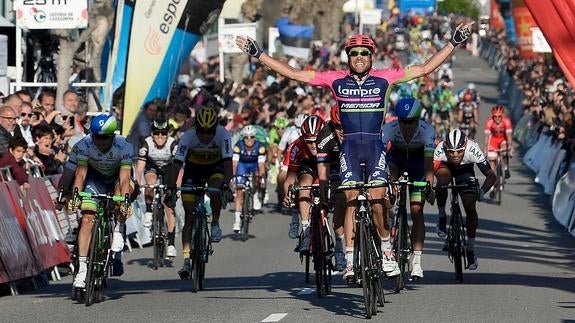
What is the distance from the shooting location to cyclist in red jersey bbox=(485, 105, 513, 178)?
3155cm

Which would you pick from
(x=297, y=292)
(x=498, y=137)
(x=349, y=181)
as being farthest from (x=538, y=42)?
(x=349, y=181)

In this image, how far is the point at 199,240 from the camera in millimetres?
16266

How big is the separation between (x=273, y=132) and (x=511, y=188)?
5891mm

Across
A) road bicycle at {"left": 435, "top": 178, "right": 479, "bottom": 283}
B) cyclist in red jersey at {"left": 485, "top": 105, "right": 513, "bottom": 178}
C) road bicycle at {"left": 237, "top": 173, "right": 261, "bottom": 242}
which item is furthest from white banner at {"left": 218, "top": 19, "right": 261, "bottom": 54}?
road bicycle at {"left": 435, "top": 178, "right": 479, "bottom": 283}

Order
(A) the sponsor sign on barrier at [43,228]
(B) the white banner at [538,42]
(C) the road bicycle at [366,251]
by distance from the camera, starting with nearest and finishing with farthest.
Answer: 1. (C) the road bicycle at [366,251]
2. (A) the sponsor sign on barrier at [43,228]
3. (B) the white banner at [538,42]

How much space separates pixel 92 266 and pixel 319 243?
209 centimetres

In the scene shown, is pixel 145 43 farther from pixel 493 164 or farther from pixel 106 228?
pixel 106 228

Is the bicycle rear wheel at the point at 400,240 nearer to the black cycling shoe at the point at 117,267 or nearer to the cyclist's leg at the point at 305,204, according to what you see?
the cyclist's leg at the point at 305,204

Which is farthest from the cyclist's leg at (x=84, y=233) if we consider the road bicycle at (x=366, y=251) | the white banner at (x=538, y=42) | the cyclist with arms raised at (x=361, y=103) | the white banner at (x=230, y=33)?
the white banner at (x=538, y=42)

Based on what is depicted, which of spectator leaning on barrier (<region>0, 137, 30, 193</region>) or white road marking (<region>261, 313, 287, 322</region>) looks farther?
spectator leaning on barrier (<region>0, 137, 30, 193</region>)

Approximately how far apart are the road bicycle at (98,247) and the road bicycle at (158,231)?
4.03 m

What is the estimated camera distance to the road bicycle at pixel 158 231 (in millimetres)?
19562

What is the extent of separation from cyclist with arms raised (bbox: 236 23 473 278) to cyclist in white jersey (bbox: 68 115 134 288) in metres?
1.84

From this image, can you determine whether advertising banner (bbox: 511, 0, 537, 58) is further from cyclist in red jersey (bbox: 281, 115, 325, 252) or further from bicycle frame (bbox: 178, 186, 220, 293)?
bicycle frame (bbox: 178, 186, 220, 293)
